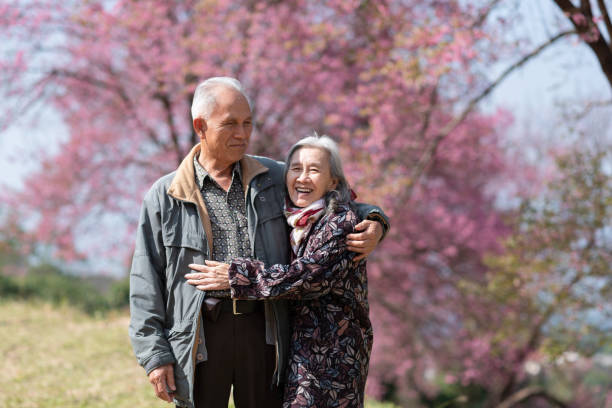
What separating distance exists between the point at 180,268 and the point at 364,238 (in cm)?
72

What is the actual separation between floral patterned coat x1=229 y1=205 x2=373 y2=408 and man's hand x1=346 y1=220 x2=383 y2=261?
0.03 m

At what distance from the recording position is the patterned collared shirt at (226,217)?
95.3 inches

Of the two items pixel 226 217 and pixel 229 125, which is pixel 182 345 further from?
pixel 229 125

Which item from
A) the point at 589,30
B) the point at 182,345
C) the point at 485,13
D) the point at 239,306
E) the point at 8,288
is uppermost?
the point at 485,13

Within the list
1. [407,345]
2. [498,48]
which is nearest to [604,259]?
[498,48]

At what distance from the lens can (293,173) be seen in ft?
8.11

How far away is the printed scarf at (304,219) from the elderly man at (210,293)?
0.07 metres

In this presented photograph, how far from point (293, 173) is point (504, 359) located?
8.62m

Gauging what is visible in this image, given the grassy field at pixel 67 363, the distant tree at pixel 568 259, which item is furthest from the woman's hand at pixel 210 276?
the distant tree at pixel 568 259

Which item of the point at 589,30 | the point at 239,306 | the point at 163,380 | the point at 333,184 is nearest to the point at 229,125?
the point at 333,184

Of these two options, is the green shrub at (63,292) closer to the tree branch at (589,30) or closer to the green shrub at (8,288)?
the green shrub at (8,288)

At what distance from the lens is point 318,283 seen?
89.4 inches

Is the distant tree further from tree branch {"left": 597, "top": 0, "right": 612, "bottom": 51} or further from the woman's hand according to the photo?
the woman's hand

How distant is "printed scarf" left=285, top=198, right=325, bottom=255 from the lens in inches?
93.7
